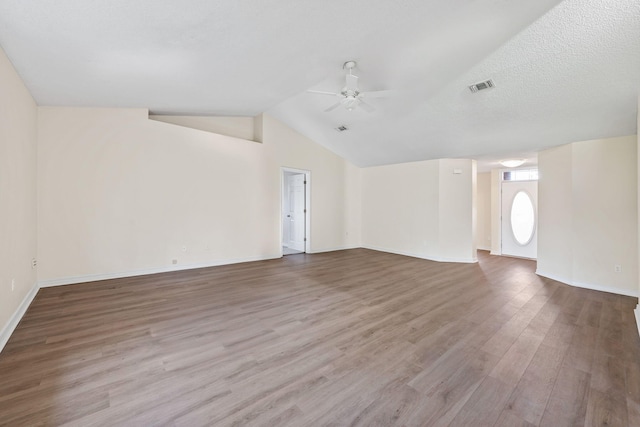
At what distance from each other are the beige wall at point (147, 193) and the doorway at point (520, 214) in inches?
206

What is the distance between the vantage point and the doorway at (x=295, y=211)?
689cm

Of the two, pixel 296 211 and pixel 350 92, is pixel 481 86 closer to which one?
pixel 350 92

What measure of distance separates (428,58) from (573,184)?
3.28m

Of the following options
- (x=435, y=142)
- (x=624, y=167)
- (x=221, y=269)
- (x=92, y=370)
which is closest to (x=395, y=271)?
(x=435, y=142)

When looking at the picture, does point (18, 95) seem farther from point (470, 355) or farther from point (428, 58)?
point (470, 355)

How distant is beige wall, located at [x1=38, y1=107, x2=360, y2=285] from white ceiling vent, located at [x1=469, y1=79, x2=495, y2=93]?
13.0 feet

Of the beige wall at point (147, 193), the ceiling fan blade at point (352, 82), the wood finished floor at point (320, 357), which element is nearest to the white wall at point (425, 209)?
the wood finished floor at point (320, 357)

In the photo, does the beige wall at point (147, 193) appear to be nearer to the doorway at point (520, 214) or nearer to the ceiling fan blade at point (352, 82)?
the ceiling fan blade at point (352, 82)

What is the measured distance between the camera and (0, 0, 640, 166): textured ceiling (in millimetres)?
2211

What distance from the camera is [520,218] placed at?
643 cm

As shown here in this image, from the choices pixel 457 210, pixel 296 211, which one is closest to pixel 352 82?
pixel 457 210

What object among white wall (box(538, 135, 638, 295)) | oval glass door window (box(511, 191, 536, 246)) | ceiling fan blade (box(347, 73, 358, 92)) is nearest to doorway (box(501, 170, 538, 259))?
oval glass door window (box(511, 191, 536, 246))

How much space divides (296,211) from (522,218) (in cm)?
560

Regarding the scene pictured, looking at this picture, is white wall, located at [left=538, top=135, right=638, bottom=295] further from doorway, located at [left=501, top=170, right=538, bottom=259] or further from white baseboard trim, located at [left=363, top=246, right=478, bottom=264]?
doorway, located at [left=501, top=170, right=538, bottom=259]
